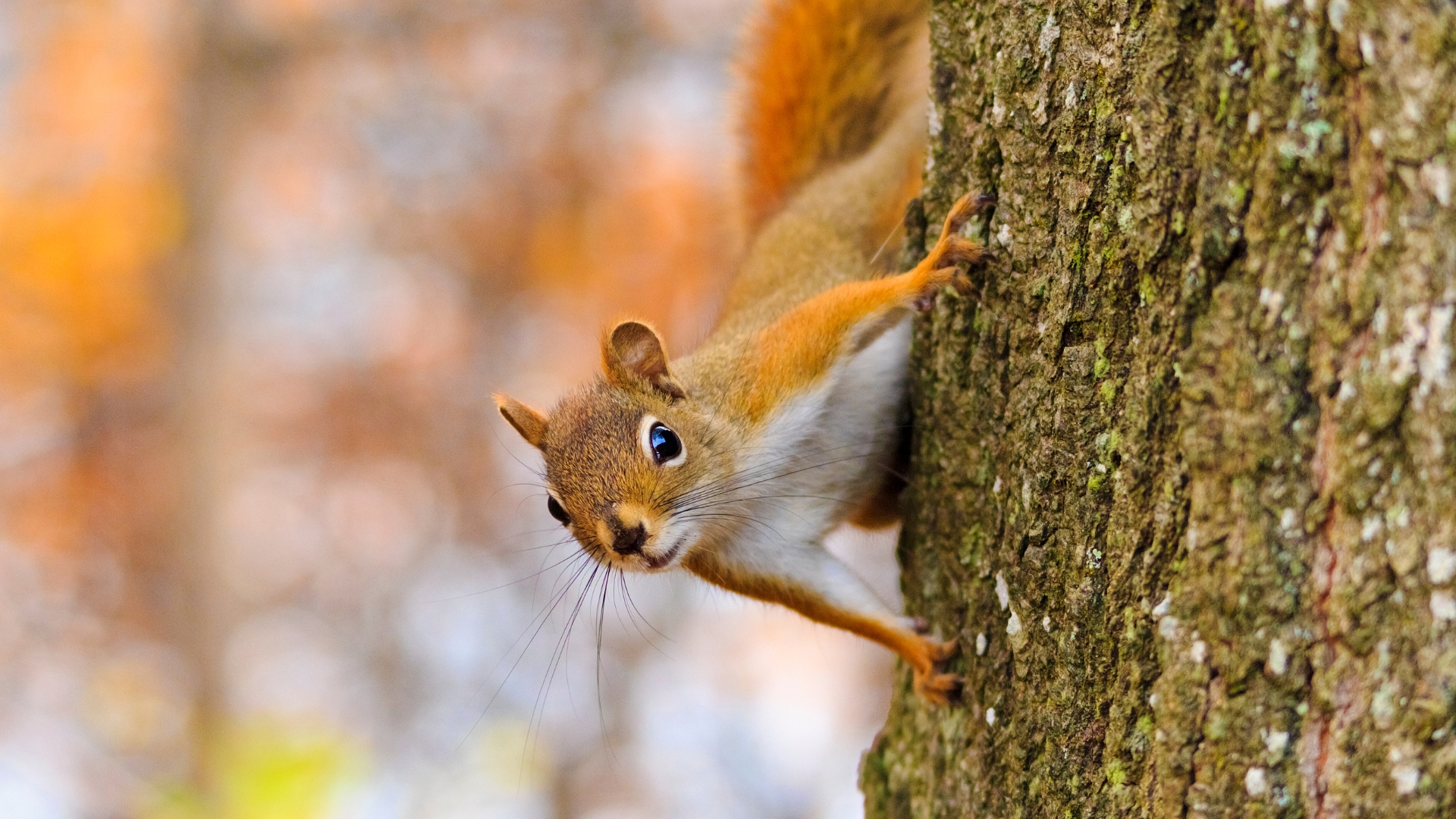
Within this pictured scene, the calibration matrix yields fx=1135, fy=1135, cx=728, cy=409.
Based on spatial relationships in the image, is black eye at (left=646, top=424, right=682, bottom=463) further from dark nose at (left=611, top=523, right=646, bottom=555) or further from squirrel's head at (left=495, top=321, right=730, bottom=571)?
dark nose at (left=611, top=523, right=646, bottom=555)

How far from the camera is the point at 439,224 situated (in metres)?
7.60

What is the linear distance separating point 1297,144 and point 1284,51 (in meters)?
0.10

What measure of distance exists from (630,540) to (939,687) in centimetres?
67

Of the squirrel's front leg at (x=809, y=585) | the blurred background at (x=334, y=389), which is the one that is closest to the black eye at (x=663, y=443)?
the squirrel's front leg at (x=809, y=585)

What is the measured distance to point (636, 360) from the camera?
255cm

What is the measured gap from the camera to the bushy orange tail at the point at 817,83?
3.06 meters

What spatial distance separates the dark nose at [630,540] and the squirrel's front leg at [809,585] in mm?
282

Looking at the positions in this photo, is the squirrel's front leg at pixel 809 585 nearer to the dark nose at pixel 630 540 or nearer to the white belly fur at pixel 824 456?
the white belly fur at pixel 824 456

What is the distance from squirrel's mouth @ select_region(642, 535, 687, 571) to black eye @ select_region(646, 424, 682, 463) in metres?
0.17

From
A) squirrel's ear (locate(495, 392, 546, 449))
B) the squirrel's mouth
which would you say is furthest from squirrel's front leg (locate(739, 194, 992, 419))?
squirrel's ear (locate(495, 392, 546, 449))

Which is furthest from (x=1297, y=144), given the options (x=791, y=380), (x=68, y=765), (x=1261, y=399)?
(x=68, y=765)

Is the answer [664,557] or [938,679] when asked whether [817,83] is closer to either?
[664,557]

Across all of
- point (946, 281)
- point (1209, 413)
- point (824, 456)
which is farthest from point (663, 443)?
point (1209, 413)

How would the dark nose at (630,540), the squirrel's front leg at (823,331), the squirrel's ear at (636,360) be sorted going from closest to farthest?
1. the squirrel's front leg at (823,331)
2. the dark nose at (630,540)
3. the squirrel's ear at (636,360)
